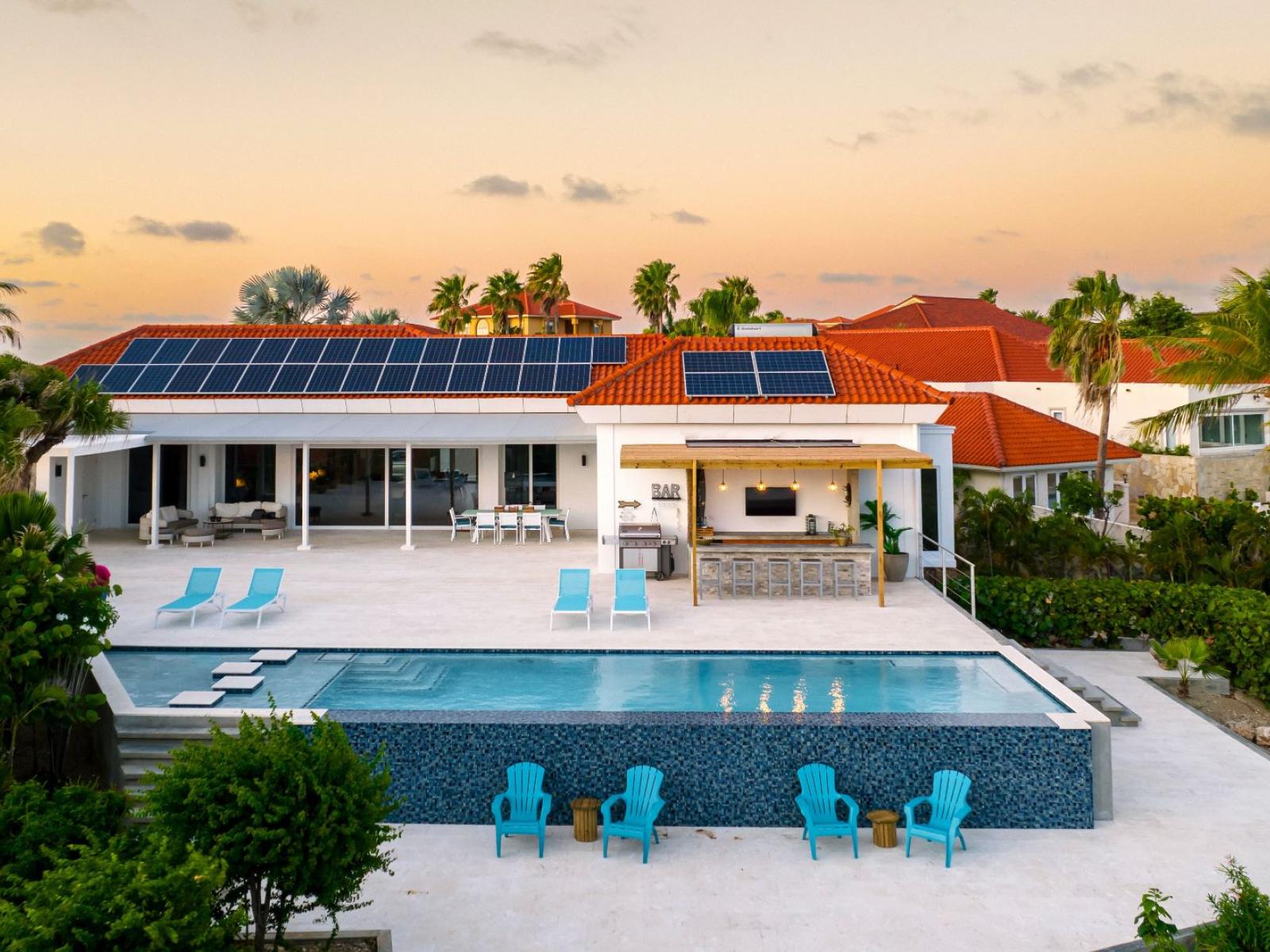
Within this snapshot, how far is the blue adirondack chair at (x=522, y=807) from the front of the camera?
999 cm

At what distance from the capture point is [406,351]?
29734 millimetres

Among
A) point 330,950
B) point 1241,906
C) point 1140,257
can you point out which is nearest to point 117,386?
point 330,950

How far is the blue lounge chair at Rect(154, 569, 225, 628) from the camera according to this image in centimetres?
1645

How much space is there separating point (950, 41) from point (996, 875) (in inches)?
1104

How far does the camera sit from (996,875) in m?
9.48

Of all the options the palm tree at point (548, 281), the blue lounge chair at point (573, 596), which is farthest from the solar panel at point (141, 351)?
the palm tree at point (548, 281)

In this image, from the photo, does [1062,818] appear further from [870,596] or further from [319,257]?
[319,257]

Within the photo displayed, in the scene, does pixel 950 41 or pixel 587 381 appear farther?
pixel 950 41

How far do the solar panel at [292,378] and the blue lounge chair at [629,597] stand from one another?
14.8 m

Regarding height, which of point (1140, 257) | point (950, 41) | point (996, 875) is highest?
point (950, 41)

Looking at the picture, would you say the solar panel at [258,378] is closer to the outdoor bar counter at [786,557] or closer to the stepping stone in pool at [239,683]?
the outdoor bar counter at [786,557]

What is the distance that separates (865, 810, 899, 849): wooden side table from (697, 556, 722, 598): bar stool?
8.70m

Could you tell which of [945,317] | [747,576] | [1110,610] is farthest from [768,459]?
[945,317]

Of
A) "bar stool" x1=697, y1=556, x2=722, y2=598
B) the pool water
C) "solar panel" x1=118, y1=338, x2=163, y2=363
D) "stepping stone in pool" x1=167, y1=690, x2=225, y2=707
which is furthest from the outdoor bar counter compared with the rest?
"solar panel" x1=118, y1=338, x2=163, y2=363
